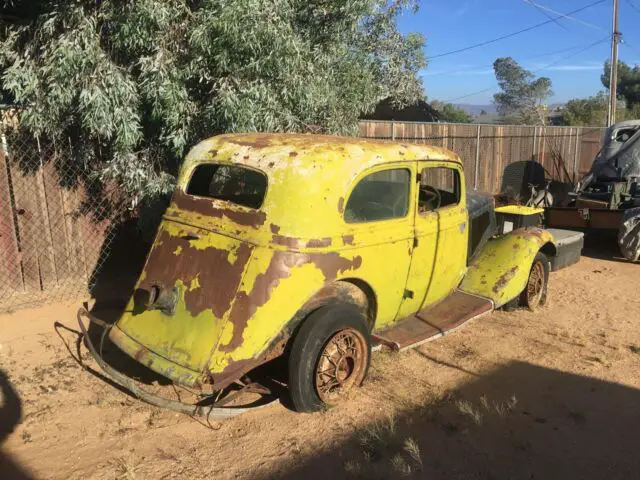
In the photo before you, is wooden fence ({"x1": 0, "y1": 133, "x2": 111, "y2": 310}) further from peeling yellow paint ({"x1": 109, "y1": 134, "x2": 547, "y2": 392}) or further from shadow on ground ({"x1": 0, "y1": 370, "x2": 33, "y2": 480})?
peeling yellow paint ({"x1": 109, "y1": 134, "x2": 547, "y2": 392})

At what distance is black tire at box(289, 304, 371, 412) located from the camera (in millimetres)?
3660

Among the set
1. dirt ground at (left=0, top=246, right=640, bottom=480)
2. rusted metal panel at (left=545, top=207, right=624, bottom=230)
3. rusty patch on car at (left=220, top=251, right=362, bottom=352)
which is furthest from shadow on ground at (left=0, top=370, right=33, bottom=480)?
rusted metal panel at (left=545, top=207, right=624, bottom=230)

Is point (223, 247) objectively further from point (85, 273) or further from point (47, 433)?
point (85, 273)

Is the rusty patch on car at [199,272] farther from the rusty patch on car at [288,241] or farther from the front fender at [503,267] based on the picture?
the front fender at [503,267]

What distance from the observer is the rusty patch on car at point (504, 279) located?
5312 millimetres

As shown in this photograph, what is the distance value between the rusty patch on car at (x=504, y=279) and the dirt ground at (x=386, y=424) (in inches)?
22.1

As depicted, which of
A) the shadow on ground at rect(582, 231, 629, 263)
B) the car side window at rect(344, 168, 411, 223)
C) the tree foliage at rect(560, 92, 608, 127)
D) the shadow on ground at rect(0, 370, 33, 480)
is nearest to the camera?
the shadow on ground at rect(0, 370, 33, 480)

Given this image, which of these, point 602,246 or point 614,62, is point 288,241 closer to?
point 602,246

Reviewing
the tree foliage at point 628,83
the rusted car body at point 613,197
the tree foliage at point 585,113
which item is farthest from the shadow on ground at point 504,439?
the tree foliage at point 628,83

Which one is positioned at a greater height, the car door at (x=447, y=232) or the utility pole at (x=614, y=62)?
the utility pole at (x=614, y=62)

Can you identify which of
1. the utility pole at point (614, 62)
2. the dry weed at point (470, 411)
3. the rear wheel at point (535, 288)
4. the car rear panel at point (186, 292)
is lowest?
the dry weed at point (470, 411)

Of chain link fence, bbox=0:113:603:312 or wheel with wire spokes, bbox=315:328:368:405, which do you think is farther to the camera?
chain link fence, bbox=0:113:603:312

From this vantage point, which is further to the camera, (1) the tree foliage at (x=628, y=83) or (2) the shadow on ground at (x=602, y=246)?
(1) the tree foliage at (x=628, y=83)

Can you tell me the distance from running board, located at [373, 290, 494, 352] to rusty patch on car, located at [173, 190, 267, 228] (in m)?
1.39
